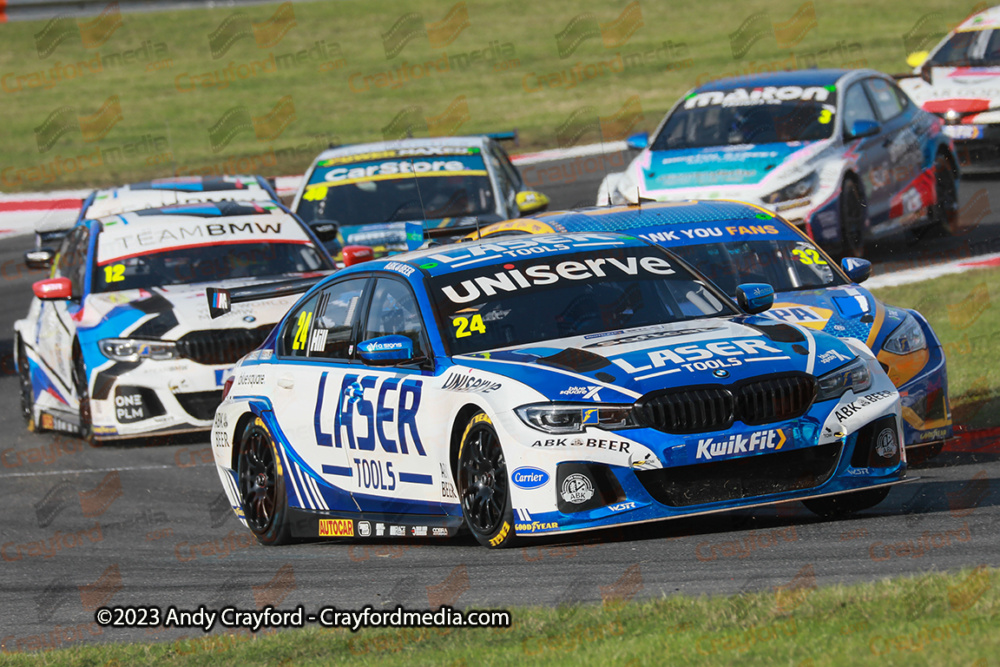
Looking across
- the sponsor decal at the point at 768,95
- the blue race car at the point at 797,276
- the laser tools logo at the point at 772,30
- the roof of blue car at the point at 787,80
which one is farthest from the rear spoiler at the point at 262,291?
the laser tools logo at the point at 772,30

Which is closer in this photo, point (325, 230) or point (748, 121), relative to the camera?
point (325, 230)

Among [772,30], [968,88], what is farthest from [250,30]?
[968,88]

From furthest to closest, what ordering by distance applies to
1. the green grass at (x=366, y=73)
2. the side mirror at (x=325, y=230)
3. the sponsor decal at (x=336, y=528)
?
the green grass at (x=366, y=73)
the side mirror at (x=325, y=230)
the sponsor decal at (x=336, y=528)

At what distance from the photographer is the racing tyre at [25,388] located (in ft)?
43.0

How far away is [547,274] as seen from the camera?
25.5 ft

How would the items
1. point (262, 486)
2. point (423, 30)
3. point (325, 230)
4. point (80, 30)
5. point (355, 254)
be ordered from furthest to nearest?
point (423, 30)
point (80, 30)
point (325, 230)
point (355, 254)
point (262, 486)

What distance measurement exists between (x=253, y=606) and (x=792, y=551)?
7.13 feet

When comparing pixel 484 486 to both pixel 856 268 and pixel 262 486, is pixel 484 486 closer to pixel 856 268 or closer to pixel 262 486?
pixel 262 486

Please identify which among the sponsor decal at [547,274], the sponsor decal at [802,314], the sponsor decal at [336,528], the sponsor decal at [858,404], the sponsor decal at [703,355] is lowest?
the sponsor decal at [336,528]

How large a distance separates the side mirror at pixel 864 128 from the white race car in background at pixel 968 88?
413 centimetres

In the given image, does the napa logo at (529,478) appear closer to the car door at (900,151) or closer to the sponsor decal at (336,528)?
the sponsor decal at (336,528)

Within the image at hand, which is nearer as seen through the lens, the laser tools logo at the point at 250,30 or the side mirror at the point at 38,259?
the side mirror at the point at 38,259

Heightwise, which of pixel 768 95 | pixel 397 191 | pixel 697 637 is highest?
pixel 768 95

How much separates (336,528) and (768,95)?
343 inches
